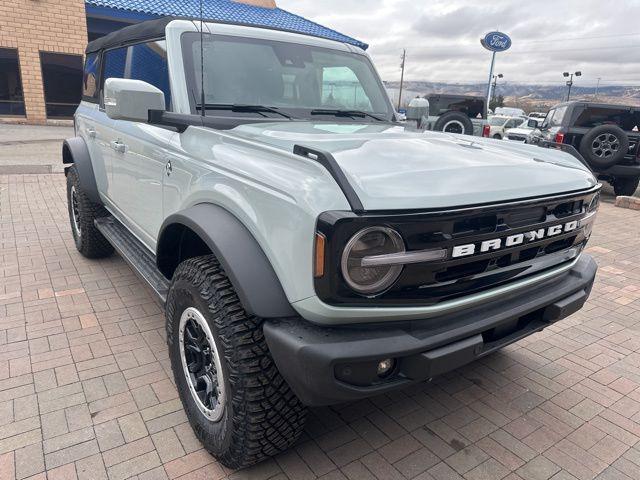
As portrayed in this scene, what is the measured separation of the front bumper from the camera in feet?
5.56

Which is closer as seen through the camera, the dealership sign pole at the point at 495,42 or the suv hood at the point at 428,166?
the suv hood at the point at 428,166

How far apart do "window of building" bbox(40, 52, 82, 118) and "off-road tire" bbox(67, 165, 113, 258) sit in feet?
47.8

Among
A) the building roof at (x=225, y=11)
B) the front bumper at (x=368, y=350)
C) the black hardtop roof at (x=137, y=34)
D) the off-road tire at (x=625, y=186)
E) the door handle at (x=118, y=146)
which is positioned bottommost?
the off-road tire at (x=625, y=186)

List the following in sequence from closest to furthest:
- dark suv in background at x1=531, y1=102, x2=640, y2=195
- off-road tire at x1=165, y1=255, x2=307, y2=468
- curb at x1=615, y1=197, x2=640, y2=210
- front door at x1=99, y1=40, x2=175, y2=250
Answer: off-road tire at x1=165, y1=255, x2=307, y2=468
front door at x1=99, y1=40, x2=175, y2=250
curb at x1=615, y1=197, x2=640, y2=210
dark suv in background at x1=531, y1=102, x2=640, y2=195

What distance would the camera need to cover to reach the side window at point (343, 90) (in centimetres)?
337

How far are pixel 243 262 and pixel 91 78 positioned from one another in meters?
3.80

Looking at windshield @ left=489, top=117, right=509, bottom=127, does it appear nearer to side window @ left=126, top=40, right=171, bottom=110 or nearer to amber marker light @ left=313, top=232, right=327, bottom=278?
side window @ left=126, top=40, right=171, bottom=110

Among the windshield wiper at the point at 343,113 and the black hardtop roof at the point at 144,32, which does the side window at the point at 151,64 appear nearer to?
the black hardtop roof at the point at 144,32

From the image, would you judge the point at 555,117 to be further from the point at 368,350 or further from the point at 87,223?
the point at 368,350

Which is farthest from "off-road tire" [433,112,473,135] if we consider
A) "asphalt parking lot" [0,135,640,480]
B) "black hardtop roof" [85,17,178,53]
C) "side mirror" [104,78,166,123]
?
"side mirror" [104,78,166,123]

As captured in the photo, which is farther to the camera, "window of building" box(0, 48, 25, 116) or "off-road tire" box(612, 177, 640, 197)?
"window of building" box(0, 48, 25, 116)

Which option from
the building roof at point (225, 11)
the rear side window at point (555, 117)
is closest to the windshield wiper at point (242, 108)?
the rear side window at point (555, 117)

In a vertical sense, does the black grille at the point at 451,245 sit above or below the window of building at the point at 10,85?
below

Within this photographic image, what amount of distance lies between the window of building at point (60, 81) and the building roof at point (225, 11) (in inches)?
90.3
